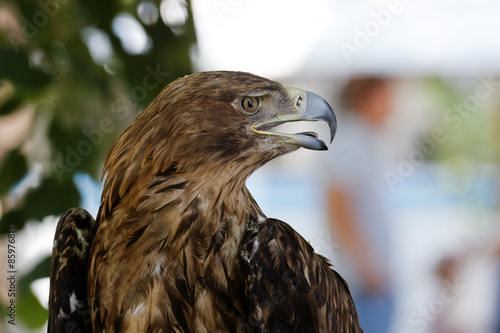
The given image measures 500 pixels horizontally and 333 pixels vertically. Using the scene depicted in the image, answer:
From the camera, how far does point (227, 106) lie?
1436mm

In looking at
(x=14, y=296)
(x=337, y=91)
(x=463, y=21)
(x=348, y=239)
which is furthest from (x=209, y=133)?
(x=463, y=21)

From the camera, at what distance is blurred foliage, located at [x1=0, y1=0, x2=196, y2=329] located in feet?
5.65

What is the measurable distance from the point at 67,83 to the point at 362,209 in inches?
97.6

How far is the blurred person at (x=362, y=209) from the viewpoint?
12.5ft

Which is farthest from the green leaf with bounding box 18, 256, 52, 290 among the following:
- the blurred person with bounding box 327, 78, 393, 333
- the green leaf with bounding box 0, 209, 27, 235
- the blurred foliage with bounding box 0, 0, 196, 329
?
the blurred person with bounding box 327, 78, 393, 333

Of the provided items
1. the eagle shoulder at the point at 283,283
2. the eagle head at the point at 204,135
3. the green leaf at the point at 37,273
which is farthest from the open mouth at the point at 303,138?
the green leaf at the point at 37,273

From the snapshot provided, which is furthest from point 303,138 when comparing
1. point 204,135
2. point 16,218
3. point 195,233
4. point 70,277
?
point 16,218

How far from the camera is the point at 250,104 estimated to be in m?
1.46

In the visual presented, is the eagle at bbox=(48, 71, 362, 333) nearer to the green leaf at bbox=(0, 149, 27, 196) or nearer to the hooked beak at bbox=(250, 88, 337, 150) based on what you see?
the hooked beak at bbox=(250, 88, 337, 150)

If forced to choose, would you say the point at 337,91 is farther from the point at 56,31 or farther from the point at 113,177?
the point at 113,177

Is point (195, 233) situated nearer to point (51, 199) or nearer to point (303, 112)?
point (303, 112)

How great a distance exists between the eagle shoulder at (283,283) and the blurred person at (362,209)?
2213mm

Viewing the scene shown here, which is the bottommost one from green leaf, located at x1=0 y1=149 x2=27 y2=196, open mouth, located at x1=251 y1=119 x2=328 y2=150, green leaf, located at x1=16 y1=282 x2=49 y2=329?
green leaf, located at x1=16 y1=282 x2=49 y2=329

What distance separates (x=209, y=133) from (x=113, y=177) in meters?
0.28
